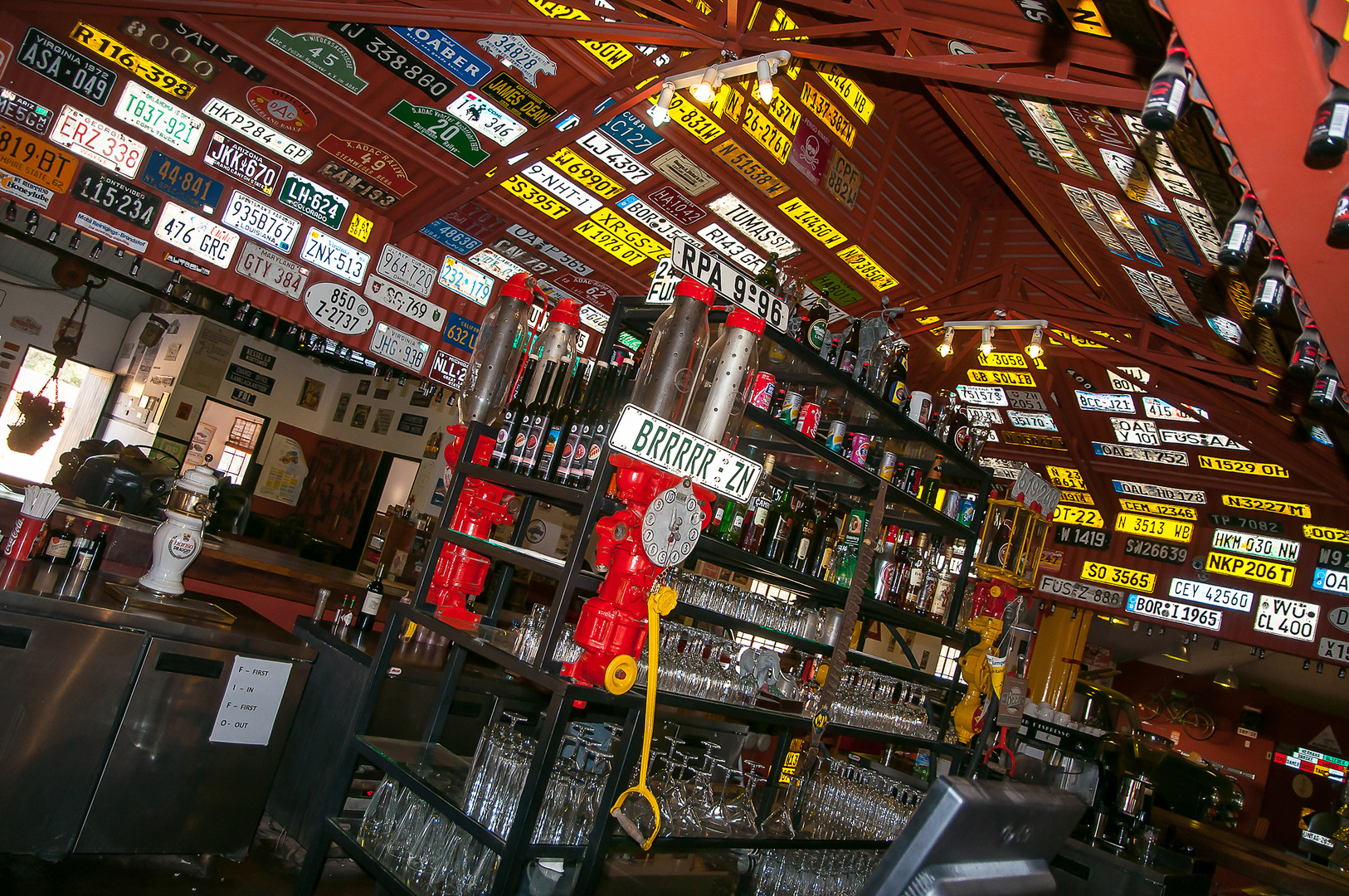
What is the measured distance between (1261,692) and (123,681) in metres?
16.3

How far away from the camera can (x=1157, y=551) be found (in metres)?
10.5

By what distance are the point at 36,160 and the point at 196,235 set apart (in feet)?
3.32

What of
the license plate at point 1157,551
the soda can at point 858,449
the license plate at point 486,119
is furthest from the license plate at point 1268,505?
the license plate at point 486,119

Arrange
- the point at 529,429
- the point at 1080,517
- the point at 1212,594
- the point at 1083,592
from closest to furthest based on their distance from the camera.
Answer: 1. the point at 529,429
2. the point at 1212,594
3. the point at 1083,592
4. the point at 1080,517

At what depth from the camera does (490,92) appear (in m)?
6.14

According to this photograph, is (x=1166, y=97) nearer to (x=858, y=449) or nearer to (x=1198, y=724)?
(x=858, y=449)

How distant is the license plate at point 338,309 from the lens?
6.79 metres

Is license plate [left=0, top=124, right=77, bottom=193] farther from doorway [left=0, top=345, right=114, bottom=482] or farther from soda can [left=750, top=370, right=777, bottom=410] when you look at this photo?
doorway [left=0, top=345, right=114, bottom=482]

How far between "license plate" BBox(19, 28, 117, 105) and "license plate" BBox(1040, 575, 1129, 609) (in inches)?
444

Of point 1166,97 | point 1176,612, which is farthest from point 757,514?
point 1176,612

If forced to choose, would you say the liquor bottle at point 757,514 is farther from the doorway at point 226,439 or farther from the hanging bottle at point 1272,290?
the doorway at point 226,439

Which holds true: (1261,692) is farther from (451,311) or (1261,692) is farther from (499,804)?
(499,804)

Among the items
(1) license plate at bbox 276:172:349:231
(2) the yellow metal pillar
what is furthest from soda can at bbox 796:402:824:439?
(2) the yellow metal pillar

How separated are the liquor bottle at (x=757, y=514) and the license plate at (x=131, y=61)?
5.03 m
